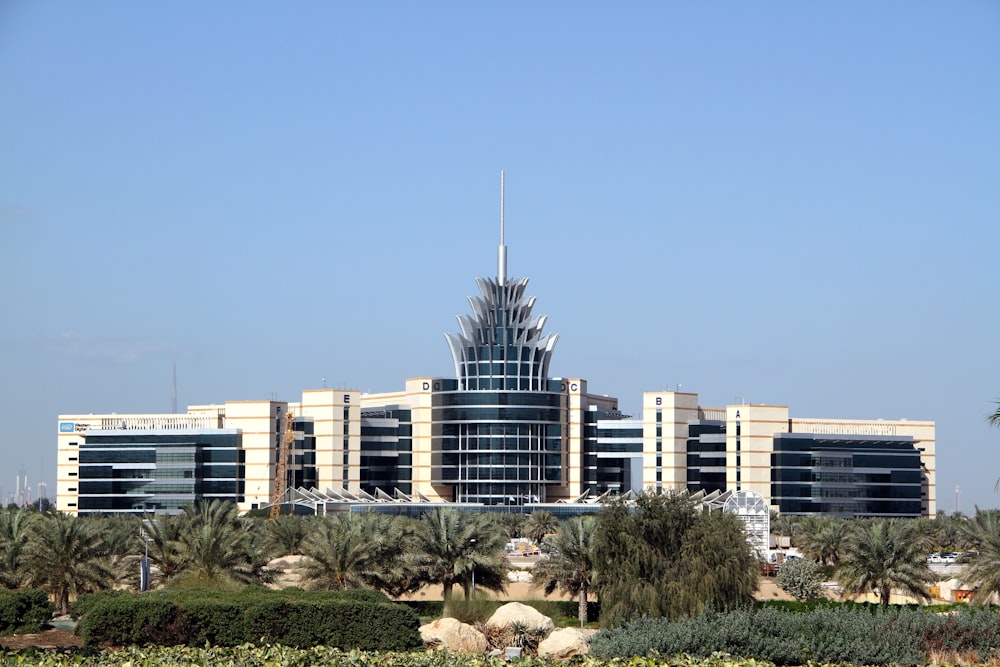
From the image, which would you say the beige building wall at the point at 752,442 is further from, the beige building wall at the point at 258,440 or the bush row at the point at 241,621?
the bush row at the point at 241,621

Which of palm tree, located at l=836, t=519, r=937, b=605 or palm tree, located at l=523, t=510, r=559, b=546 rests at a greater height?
palm tree, located at l=836, t=519, r=937, b=605

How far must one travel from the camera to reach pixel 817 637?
37750mm

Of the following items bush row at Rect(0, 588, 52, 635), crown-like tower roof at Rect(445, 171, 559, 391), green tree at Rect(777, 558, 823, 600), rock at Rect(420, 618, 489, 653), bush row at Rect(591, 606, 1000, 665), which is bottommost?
green tree at Rect(777, 558, 823, 600)

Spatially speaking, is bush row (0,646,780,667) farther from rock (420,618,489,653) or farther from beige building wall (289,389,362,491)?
beige building wall (289,389,362,491)

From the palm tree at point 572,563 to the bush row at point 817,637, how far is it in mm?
25281

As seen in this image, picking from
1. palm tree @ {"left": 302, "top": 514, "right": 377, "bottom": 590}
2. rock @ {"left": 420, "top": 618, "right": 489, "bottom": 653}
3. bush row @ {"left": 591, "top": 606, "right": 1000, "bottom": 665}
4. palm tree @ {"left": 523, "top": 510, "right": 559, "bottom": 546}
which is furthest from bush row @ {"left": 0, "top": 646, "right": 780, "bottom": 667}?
palm tree @ {"left": 523, "top": 510, "right": 559, "bottom": 546}

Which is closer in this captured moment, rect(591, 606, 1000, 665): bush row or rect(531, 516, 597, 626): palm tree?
rect(591, 606, 1000, 665): bush row

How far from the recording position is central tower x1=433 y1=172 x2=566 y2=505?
138 m

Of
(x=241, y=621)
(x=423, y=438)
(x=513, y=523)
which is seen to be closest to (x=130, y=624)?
(x=241, y=621)

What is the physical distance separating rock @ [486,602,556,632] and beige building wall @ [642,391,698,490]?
299 ft

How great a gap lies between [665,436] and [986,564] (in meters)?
80.1

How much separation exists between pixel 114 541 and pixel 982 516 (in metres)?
43.6

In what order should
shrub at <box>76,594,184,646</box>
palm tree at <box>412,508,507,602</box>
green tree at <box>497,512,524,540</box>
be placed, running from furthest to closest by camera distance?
green tree at <box>497,512,524,540</box>
palm tree at <box>412,508,507,602</box>
shrub at <box>76,594,184,646</box>

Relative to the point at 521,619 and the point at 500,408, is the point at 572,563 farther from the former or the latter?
the point at 500,408
